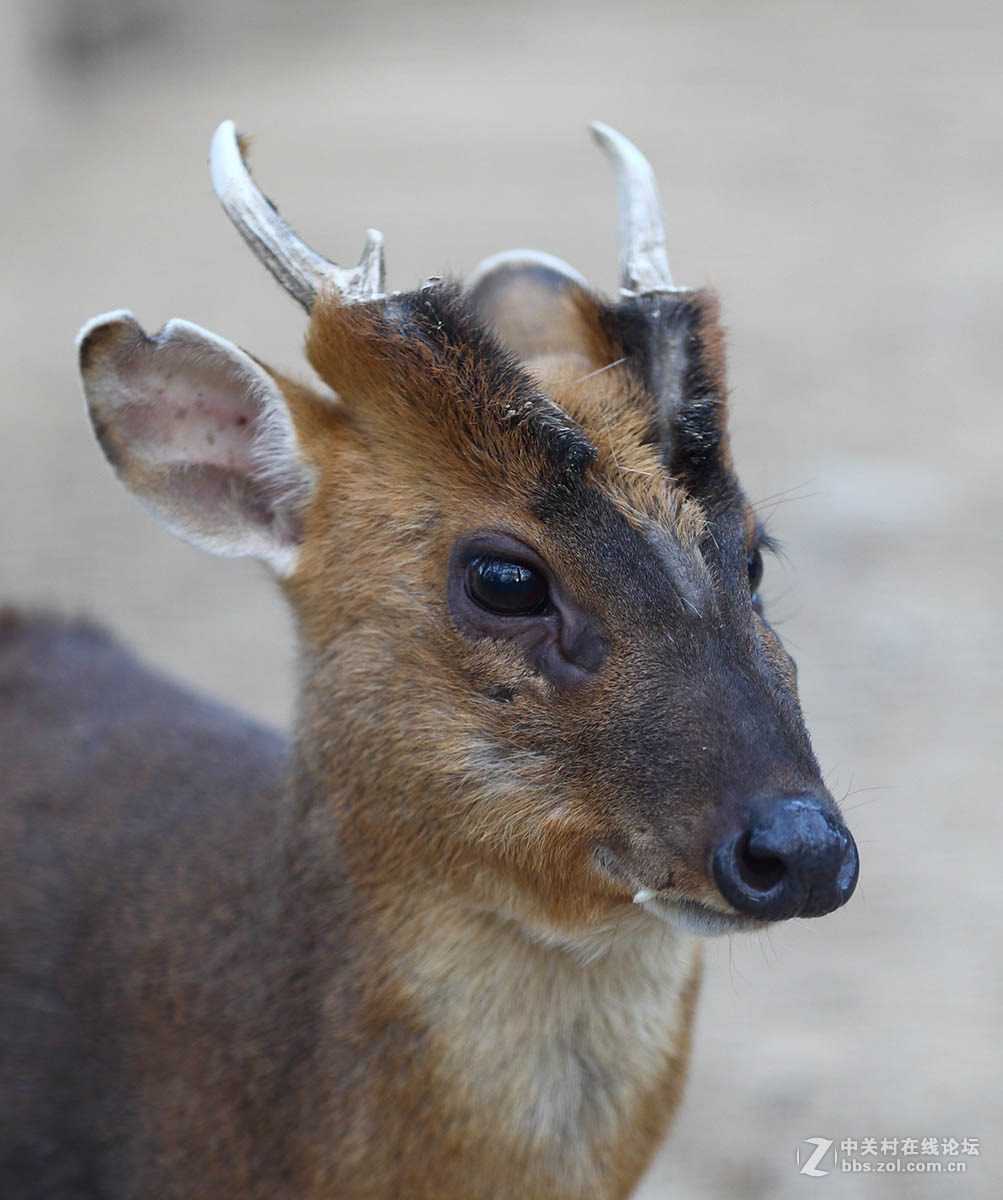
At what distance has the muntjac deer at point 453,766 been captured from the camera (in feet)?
10.0

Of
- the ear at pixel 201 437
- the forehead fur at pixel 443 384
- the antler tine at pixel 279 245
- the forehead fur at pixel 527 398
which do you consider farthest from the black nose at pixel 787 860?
the antler tine at pixel 279 245

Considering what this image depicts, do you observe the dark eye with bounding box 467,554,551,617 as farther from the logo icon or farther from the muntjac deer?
the logo icon

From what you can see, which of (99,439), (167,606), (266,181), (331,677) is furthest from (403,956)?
(266,181)

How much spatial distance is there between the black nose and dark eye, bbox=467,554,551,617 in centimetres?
66

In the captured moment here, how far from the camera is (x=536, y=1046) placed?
3.46 m

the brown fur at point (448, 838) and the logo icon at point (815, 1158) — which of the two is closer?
the brown fur at point (448, 838)

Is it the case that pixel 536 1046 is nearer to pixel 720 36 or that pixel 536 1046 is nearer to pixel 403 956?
pixel 403 956

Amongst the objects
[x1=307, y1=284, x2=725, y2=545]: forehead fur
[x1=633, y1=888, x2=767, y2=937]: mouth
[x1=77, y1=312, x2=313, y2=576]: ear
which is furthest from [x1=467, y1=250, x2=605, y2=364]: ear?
[x1=633, y1=888, x2=767, y2=937]: mouth

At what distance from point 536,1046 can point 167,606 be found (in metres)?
6.05

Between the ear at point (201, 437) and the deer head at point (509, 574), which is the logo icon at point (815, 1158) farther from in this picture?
the ear at point (201, 437)

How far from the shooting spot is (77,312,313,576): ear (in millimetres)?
3605

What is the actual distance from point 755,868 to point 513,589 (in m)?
0.78

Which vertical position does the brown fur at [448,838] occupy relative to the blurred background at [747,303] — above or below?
above

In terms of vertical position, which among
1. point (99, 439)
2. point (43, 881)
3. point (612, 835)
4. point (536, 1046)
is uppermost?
point (99, 439)
